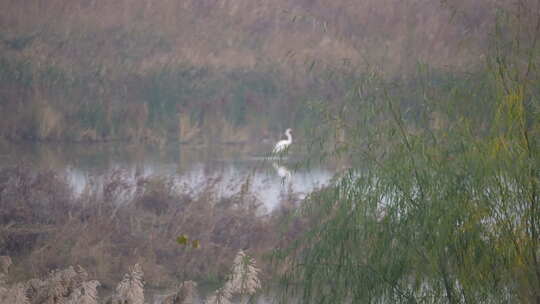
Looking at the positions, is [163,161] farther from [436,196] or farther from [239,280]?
[436,196]

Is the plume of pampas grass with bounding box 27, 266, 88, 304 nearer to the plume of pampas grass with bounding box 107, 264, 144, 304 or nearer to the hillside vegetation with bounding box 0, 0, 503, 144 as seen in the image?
the plume of pampas grass with bounding box 107, 264, 144, 304

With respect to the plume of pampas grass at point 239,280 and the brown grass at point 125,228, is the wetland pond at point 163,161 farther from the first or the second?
the plume of pampas grass at point 239,280

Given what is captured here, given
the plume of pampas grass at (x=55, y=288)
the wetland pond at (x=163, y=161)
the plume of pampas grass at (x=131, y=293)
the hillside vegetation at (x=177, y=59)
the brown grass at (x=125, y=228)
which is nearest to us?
the plume of pampas grass at (x=131, y=293)

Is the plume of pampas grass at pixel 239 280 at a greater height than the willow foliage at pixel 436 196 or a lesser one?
lesser

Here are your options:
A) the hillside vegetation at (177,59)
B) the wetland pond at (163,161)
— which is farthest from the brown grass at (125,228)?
the hillside vegetation at (177,59)

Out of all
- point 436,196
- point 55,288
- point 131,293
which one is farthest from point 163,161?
point 436,196

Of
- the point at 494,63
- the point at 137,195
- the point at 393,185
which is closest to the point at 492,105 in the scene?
Result: the point at 494,63

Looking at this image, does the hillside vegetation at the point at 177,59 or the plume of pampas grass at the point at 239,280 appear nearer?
the plume of pampas grass at the point at 239,280

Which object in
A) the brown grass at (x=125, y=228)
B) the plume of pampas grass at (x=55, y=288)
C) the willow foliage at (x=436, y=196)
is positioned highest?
Result: the willow foliage at (x=436, y=196)

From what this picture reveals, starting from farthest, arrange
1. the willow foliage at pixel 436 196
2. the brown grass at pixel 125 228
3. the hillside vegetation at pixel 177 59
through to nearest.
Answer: the hillside vegetation at pixel 177 59
the brown grass at pixel 125 228
the willow foliage at pixel 436 196

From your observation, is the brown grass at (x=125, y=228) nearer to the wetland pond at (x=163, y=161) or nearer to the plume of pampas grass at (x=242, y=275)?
the wetland pond at (x=163, y=161)

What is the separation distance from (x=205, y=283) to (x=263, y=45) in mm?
9914

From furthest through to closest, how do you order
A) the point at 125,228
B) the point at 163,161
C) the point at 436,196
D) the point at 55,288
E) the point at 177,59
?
the point at 177,59 < the point at 163,161 < the point at 125,228 < the point at 55,288 < the point at 436,196

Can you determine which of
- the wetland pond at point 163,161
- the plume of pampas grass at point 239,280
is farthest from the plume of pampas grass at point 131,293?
the wetland pond at point 163,161
